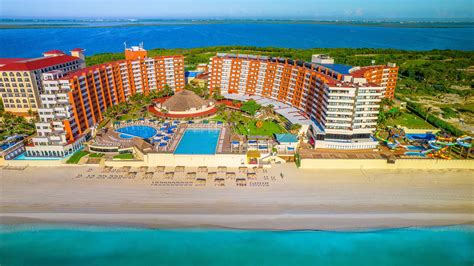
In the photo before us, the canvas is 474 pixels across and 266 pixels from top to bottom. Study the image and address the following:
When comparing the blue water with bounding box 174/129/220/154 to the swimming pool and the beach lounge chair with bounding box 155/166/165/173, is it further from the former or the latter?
the swimming pool

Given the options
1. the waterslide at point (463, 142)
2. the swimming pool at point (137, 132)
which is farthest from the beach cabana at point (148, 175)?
the waterslide at point (463, 142)

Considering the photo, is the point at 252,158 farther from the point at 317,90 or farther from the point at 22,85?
the point at 22,85

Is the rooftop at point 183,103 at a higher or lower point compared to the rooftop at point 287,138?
higher

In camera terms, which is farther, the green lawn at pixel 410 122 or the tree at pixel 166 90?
the tree at pixel 166 90

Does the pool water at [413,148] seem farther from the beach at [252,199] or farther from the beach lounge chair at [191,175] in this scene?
the beach lounge chair at [191,175]

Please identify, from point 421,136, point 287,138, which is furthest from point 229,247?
point 421,136

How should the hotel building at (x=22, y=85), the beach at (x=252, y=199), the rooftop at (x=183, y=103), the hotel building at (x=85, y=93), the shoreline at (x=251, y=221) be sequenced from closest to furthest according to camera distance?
the shoreline at (x=251, y=221), the beach at (x=252, y=199), the hotel building at (x=85, y=93), the hotel building at (x=22, y=85), the rooftop at (x=183, y=103)

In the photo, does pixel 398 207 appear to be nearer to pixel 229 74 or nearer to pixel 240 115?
pixel 240 115

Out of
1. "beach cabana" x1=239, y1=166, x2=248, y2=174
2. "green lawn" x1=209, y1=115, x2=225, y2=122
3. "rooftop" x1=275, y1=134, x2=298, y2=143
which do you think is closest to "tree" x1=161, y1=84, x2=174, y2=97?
"green lawn" x1=209, y1=115, x2=225, y2=122
